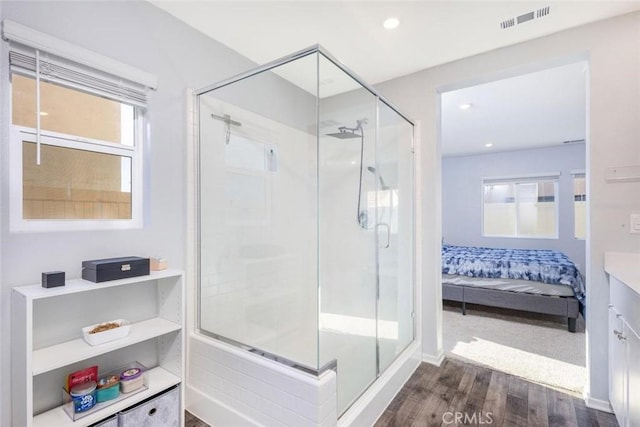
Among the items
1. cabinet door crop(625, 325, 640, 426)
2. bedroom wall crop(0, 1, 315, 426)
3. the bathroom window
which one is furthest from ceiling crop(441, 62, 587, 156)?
the bathroom window

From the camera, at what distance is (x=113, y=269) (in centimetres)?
154

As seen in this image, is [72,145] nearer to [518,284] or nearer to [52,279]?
[52,279]

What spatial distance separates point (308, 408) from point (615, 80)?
2.74 meters

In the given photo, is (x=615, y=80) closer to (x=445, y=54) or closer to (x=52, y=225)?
(x=445, y=54)

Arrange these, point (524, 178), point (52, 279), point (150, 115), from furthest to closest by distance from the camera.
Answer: point (524, 178) < point (150, 115) < point (52, 279)

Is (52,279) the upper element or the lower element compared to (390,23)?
lower

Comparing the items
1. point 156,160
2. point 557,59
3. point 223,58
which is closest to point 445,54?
point 557,59

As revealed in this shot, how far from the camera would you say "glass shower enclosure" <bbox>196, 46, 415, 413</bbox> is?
85.2 inches

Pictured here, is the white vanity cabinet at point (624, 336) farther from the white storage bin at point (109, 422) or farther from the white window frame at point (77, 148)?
the white window frame at point (77, 148)

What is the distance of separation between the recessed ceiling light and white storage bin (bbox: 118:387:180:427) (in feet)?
8.74

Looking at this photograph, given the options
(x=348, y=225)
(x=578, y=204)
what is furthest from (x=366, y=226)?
(x=578, y=204)

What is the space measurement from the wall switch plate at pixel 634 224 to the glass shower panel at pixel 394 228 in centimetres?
143

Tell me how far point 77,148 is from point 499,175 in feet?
22.2

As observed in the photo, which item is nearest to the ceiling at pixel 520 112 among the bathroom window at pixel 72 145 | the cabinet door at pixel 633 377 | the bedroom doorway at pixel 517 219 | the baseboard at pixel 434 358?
the bedroom doorway at pixel 517 219
